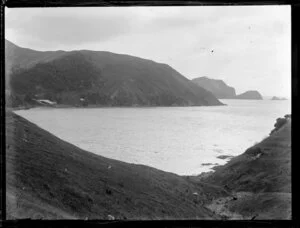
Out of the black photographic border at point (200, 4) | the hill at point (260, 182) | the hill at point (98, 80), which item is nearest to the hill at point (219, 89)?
the hill at point (98, 80)

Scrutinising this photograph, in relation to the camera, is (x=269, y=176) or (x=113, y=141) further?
(x=113, y=141)

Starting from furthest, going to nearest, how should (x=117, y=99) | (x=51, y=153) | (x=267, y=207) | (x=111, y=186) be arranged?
(x=117, y=99) → (x=51, y=153) → (x=111, y=186) → (x=267, y=207)

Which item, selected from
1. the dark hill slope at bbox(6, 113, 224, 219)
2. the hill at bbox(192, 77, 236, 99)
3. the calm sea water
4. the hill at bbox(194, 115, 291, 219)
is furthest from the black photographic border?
the hill at bbox(192, 77, 236, 99)

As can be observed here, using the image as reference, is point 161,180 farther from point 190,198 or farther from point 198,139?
point 198,139

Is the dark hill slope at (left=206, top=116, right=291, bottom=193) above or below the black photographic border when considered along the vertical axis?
below

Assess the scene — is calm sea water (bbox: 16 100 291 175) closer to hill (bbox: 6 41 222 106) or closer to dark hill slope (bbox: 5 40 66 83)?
hill (bbox: 6 41 222 106)
